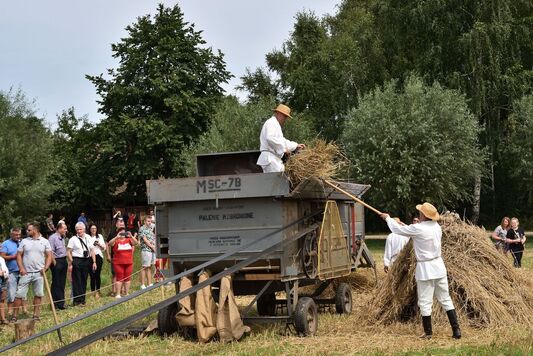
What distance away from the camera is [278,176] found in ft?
30.3

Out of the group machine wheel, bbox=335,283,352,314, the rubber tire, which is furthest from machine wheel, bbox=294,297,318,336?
machine wheel, bbox=335,283,352,314

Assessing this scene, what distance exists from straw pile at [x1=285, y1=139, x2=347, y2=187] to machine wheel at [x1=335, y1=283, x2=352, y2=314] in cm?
258

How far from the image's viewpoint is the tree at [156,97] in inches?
1553

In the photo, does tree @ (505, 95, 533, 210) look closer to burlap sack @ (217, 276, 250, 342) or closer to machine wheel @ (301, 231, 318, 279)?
machine wheel @ (301, 231, 318, 279)

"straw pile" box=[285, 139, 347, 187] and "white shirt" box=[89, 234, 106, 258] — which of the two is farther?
"white shirt" box=[89, 234, 106, 258]

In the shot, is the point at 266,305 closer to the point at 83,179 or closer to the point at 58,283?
the point at 58,283

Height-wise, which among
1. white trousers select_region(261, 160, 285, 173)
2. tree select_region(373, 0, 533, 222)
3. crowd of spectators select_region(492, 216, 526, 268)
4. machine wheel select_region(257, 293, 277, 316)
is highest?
tree select_region(373, 0, 533, 222)

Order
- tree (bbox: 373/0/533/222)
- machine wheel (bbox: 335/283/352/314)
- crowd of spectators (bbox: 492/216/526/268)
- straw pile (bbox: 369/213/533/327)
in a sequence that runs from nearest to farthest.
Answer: straw pile (bbox: 369/213/533/327), machine wheel (bbox: 335/283/352/314), crowd of spectators (bbox: 492/216/526/268), tree (bbox: 373/0/533/222)

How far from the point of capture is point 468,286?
385 inches

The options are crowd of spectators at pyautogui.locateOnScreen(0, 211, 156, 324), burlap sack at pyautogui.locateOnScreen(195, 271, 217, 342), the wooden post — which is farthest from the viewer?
crowd of spectators at pyautogui.locateOnScreen(0, 211, 156, 324)

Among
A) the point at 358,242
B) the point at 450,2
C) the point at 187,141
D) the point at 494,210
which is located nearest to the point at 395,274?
the point at 358,242

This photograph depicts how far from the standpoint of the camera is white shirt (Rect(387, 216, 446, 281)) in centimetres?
903

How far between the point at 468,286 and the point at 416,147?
21812 mm

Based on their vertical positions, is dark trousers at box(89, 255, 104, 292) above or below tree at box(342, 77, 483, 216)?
below
